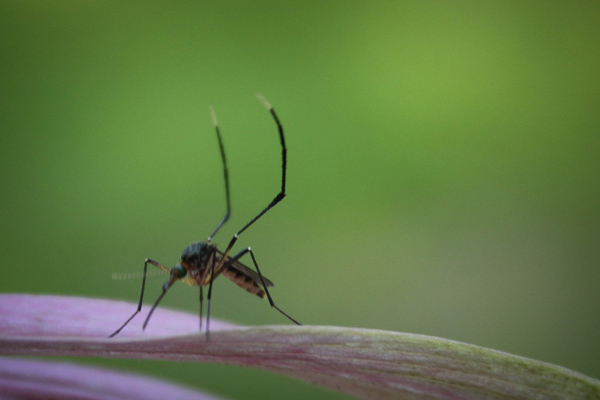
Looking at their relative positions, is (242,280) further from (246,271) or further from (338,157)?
(338,157)

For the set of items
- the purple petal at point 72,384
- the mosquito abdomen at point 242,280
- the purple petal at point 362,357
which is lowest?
the purple petal at point 72,384

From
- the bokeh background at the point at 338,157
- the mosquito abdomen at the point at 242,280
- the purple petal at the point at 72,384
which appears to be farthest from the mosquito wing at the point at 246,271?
the bokeh background at the point at 338,157

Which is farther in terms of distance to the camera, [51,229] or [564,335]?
[564,335]

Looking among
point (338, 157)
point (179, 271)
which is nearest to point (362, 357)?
point (179, 271)

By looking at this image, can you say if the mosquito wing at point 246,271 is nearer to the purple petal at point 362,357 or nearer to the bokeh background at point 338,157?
the purple petal at point 362,357

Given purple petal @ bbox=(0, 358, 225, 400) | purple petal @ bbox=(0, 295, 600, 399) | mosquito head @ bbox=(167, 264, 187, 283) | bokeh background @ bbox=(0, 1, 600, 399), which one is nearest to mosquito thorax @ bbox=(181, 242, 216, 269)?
mosquito head @ bbox=(167, 264, 187, 283)

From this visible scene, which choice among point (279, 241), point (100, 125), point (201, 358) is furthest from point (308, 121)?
point (201, 358)

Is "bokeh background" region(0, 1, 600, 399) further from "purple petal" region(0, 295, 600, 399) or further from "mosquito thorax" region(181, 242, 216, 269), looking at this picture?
"purple petal" region(0, 295, 600, 399)

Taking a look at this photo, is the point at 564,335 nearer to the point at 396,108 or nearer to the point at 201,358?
the point at 396,108
